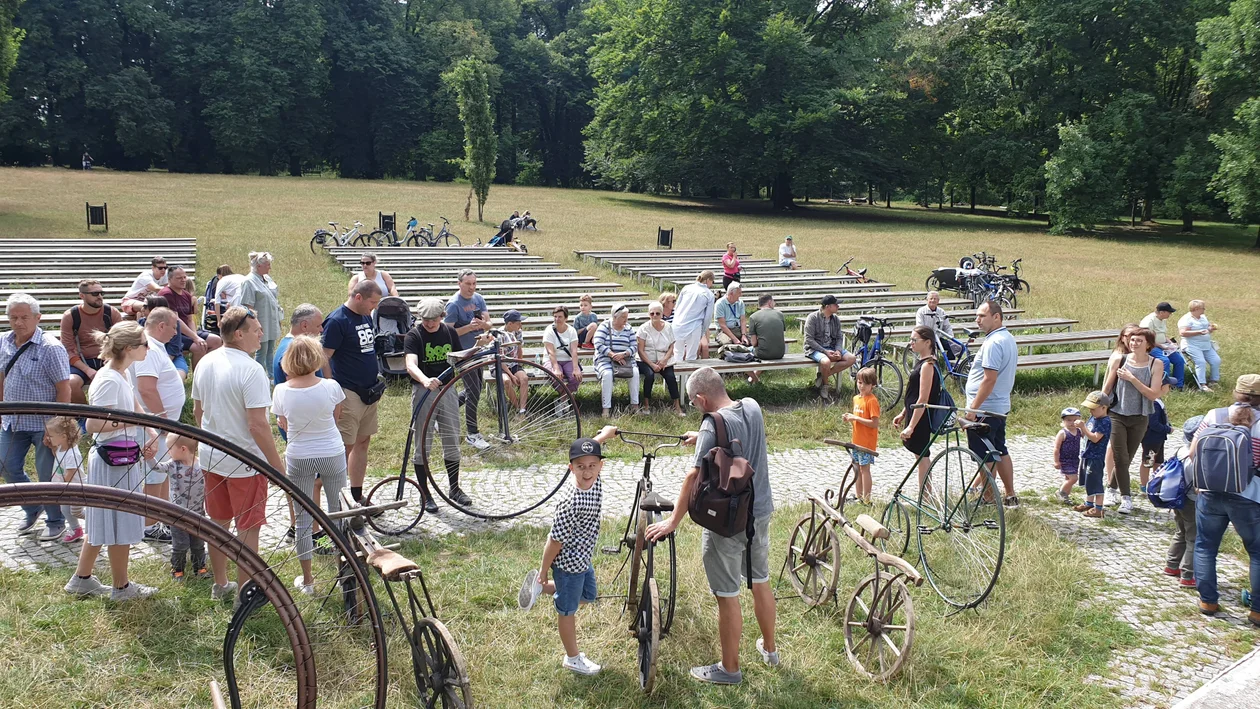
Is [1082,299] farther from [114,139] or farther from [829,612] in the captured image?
[114,139]

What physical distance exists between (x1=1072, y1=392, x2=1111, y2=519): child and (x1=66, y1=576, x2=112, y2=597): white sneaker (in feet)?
26.8

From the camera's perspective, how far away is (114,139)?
57.0 meters

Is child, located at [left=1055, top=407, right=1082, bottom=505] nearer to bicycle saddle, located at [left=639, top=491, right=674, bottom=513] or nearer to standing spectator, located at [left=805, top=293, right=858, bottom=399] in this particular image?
standing spectator, located at [left=805, top=293, right=858, bottom=399]

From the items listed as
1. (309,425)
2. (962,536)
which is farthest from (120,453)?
(962,536)

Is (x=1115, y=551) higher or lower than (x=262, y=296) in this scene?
lower

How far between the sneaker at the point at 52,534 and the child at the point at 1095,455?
28.8ft

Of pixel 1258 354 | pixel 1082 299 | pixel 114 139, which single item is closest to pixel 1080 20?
pixel 1082 299

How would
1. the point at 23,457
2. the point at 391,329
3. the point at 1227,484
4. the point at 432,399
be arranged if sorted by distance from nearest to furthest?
the point at 1227,484 → the point at 23,457 → the point at 432,399 → the point at 391,329

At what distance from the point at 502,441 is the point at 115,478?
3879 millimetres

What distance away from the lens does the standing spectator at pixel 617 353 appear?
11.1 metres

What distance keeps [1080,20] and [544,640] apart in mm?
48387

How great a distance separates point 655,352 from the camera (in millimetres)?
11312

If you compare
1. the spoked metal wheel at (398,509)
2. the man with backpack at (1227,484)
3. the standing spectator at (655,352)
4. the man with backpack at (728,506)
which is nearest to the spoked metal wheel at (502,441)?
the spoked metal wheel at (398,509)

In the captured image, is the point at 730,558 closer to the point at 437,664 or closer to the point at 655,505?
the point at 655,505
